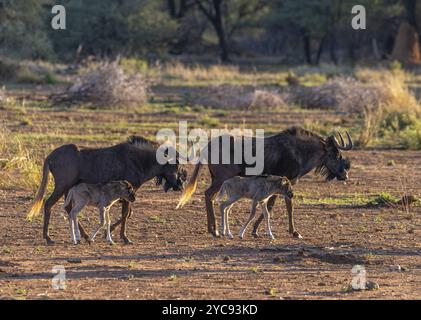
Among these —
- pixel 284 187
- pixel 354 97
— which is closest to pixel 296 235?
pixel 284 187

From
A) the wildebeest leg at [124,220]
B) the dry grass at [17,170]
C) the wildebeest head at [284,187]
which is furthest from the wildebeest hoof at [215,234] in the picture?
the dry grass at [17,170]

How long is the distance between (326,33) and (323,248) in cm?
4521

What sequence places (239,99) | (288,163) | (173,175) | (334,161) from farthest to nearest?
(239,99) → (334,161) → (288,163) → (173,175)

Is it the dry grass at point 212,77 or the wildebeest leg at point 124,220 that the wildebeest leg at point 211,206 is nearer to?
the wildebeest leg at point 124,220

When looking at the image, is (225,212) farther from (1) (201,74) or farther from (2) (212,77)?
(2) (212,77)

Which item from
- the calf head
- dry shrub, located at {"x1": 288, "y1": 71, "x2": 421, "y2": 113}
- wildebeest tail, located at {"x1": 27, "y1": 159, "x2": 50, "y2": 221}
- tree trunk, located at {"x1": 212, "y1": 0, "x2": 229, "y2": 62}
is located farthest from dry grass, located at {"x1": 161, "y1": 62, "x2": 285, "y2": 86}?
wildebeest tail, located at {"x1": 27, "y1": 159, "x2": 50, "y2": 221}

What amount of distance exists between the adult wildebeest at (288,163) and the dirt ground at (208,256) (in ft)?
1.24

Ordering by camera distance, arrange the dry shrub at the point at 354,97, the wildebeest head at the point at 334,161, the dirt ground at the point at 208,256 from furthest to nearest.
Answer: the dry shrub at the point at 354,97 < the wildebeest head at the point at 334,161 < the dirt ground at the point at 208,256

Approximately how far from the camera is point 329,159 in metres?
13.3

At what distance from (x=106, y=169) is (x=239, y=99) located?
18670 millimetres

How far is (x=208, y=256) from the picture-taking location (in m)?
10.8

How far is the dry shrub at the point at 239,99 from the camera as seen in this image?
98.2ft

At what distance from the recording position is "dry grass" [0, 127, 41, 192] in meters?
14.8

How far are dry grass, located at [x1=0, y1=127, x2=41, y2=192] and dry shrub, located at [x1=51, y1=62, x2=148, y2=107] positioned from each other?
41.9 ft
